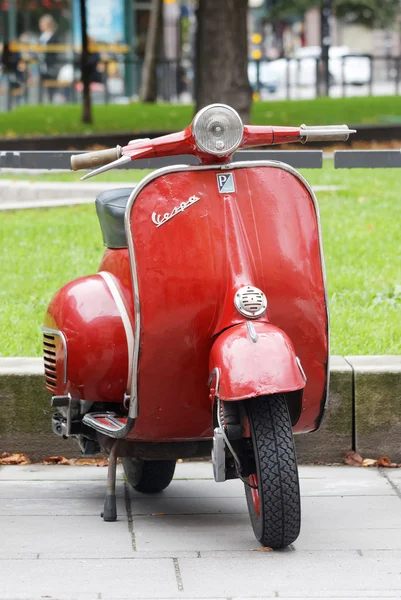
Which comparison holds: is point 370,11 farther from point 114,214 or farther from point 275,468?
point 275,468

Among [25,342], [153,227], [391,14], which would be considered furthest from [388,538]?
[391,14]

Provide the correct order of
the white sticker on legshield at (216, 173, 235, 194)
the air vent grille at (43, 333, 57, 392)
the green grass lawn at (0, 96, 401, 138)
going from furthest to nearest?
the green grass lawn at (0, 96, 401, 138) → the air vent grille at (43, 333, 57, 392) → the white sticker on legshield at (216, 173, 235, 194)

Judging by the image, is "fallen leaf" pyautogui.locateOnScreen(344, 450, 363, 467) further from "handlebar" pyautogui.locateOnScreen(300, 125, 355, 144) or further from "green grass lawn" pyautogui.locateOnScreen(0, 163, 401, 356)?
"handlebar" pyautogui.locateOnScreen(300, 125, 355, 144)

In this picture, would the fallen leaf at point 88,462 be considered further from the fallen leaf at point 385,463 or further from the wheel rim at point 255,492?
the wheel rim at point 255,492

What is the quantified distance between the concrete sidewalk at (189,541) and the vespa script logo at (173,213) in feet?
3.40

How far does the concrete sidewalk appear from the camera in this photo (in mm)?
3805

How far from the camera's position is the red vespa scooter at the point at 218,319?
13.2 ft

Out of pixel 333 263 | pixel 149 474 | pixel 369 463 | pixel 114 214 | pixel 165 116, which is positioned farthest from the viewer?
pixel 165 116

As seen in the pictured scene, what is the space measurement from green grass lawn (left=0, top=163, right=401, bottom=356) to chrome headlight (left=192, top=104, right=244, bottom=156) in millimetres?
1855

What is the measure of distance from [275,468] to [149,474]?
957 mm

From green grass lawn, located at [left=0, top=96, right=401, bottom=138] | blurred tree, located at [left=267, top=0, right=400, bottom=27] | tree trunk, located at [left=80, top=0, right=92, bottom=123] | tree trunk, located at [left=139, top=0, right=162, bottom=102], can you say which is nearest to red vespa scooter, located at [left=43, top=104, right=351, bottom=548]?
green grass lawn, located at [left=0, top=96, right=401, bottom=138]

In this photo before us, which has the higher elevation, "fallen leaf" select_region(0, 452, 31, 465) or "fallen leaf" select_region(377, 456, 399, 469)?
"fallen leaf" select_region(0, 452, 31, 465)

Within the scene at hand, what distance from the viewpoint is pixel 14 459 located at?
530cm

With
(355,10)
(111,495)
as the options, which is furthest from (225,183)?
(355,10)
